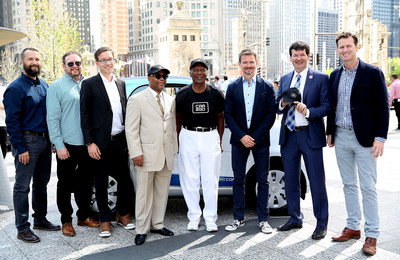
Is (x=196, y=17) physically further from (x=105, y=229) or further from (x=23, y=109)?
(x=105, y=229)

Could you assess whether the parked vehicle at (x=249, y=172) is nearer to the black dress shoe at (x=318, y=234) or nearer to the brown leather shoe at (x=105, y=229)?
the brown leather shoe at (x=105, y=229)

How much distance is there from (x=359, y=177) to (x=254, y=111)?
4.78ft

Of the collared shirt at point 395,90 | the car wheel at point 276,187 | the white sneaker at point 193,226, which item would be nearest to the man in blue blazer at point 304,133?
the car wheel at point 276,187

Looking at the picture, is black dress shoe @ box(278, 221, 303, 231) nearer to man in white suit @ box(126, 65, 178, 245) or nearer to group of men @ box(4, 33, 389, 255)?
group of men @ box(4, 33, 389, 255)

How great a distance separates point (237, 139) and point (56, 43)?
20199 millimetres

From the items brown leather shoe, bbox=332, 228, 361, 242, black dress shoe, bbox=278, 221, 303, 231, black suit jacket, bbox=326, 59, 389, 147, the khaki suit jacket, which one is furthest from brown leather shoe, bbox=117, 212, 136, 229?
black suit jacket, bbox=326, 59, 389, 147

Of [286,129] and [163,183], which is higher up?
[286,129]

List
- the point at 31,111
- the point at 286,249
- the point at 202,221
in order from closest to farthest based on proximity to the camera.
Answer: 1. the point at 286,249
2. the point at 31,111
3. the point at 202,221

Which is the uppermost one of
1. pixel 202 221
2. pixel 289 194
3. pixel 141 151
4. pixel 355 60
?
pixel 355 60

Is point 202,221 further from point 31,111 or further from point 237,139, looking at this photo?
point 31,111

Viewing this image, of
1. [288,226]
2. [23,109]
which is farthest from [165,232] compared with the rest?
[23,109]

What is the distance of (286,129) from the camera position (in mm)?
5438

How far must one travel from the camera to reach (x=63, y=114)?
5.30 meters

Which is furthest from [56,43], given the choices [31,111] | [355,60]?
[355,60]
